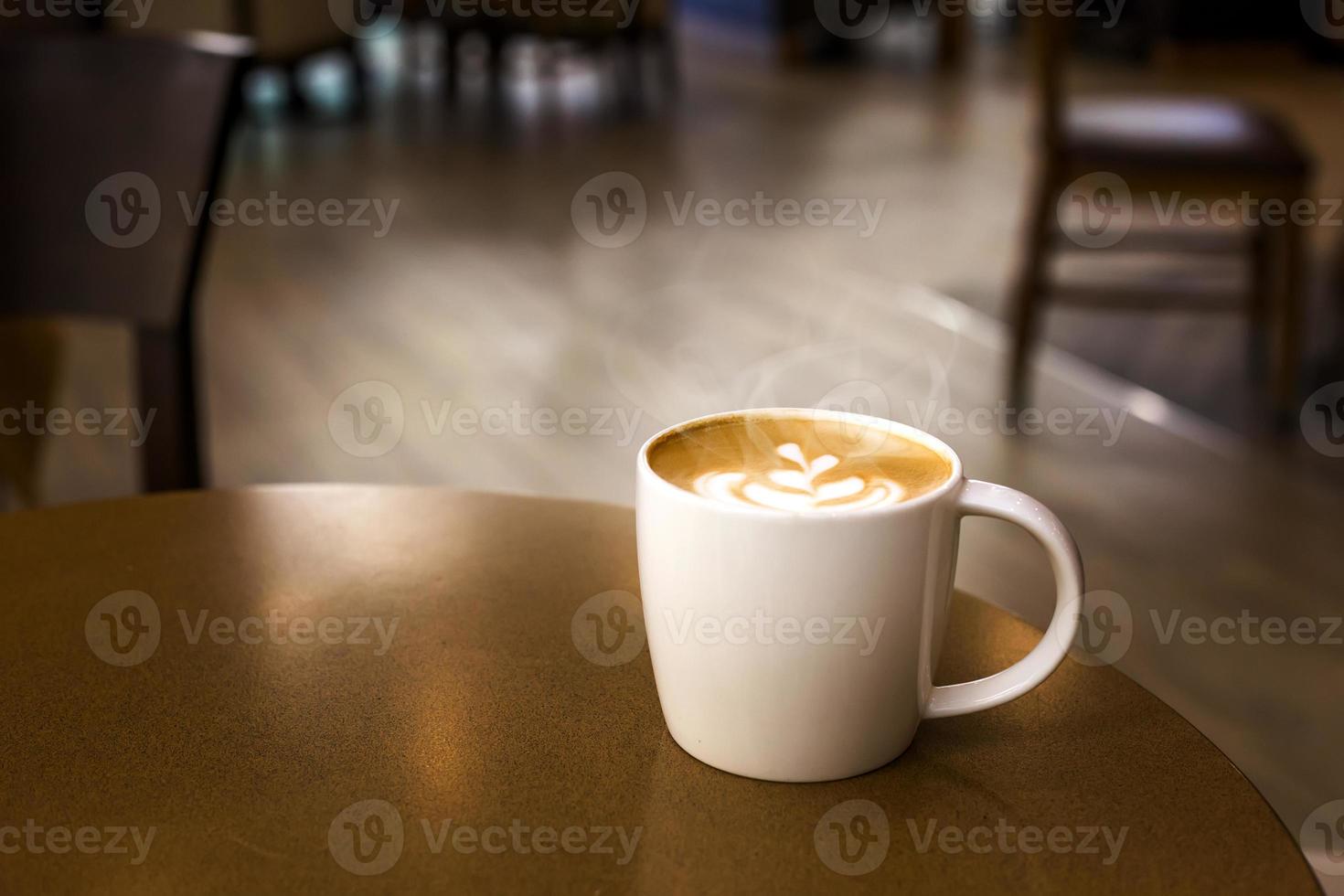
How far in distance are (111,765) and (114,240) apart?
55cm

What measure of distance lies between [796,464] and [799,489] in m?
0.02

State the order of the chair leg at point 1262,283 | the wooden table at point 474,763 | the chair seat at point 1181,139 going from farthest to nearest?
the chair leg at point 1262,283
the chair seat at point 1181,139
the wooden table at point 474,763

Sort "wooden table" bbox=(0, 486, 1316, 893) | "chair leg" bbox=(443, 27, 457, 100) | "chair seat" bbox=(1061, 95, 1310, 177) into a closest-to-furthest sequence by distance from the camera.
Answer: "wooden table" bbox=(0, 486, 1316, 893)
"chair seat" bbox=(1061, 95, 1310, 177)
"chair leg" bbox=(443, 27, 457, 100)

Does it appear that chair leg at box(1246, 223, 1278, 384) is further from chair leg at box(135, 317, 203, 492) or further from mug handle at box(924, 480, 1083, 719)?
mug handle at box(924, 480, 1083, 719)

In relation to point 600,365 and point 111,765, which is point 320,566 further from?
point 600,365

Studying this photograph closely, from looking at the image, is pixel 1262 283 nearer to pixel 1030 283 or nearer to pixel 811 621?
pixel 1030 283

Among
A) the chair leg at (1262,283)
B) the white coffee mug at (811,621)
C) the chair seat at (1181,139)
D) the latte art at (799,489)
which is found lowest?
the chair leg at (1262,283)

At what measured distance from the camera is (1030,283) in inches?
85.1

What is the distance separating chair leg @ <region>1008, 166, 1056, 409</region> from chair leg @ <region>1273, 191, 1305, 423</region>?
1.18 ft

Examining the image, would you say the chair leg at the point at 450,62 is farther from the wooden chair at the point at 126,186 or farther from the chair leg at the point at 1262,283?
the wooden chair at the point at 126,186

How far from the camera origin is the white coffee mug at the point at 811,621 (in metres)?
0.36

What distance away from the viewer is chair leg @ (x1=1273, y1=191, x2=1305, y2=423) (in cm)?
204

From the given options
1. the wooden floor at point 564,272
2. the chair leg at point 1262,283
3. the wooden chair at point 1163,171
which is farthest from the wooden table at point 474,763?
the chair leg at point 1262,283

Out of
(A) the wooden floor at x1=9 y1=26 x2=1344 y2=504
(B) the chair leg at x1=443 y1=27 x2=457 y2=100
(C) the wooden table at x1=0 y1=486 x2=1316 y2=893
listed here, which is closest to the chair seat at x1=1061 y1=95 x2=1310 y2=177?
(A) the wooden floor at x1=9 y1=26 x2=1344 y2=504
